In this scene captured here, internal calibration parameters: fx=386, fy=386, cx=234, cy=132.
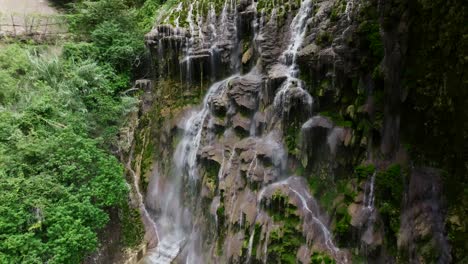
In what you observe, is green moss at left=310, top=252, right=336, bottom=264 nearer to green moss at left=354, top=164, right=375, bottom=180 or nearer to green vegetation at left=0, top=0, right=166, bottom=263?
green moss at left=354, top=164, right=375, bottom=180

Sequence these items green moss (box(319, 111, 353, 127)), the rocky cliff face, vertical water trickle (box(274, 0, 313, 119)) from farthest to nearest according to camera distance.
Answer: vertical water trickle (box(274, 0, 313, 119)) → green moss (box(319, 111, 353, 127)) → the rocky cliff face

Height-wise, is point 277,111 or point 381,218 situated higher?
point 277,111

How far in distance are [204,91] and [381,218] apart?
7912mm

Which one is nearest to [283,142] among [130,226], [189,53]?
[189,53]

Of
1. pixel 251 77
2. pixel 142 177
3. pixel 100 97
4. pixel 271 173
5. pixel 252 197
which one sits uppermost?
pixel 251 77

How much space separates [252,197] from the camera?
10.4 m

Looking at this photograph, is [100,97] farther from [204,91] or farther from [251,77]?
[251,77]

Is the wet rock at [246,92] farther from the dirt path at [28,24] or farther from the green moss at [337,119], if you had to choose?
the dirt path at [28,24]

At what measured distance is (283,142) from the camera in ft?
35.2

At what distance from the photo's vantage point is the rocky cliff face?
843cm

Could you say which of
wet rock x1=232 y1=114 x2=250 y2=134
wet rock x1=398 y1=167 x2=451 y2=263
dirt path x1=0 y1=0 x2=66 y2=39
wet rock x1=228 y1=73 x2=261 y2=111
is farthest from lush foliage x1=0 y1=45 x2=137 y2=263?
A: wet rock x1=398 y1=167 x2=451 y2=263

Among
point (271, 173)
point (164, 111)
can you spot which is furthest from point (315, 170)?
point (164, 111)

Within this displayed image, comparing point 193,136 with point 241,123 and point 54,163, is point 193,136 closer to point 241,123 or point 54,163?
point 241,123

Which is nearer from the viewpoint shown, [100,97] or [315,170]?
[315,170]
